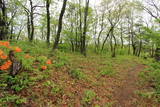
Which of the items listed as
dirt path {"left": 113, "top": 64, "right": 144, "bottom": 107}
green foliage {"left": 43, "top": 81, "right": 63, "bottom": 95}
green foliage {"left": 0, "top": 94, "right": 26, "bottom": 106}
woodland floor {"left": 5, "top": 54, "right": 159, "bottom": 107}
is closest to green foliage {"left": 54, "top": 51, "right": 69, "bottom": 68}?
woodland floor {"left": 5, "top": 54, "right": 159, "bottom": 107}

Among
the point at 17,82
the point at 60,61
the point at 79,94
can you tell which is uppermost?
the point at 60,61

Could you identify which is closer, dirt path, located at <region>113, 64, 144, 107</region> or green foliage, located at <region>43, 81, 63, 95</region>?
green foliage, located at <region>43, 81, 63, 95</region>

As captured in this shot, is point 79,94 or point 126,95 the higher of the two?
point 79,94

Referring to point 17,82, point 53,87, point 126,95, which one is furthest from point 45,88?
point 126,95

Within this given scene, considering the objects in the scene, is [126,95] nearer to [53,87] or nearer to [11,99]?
[53,87]

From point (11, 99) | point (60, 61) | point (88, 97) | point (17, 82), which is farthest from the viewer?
point (60, 61)

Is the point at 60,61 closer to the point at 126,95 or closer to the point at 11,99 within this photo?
the point at 11,99

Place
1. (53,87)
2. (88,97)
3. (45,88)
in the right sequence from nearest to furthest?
1. (45,88)
2. (53,87)
3. (88,97)

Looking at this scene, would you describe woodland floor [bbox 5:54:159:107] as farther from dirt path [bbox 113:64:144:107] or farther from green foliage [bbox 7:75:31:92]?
green foliage [bbox 7:75:31:92]

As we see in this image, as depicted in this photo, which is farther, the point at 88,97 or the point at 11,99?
the point at 88,97

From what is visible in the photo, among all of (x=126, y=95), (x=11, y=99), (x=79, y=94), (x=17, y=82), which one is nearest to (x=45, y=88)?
(x=17, y=82)

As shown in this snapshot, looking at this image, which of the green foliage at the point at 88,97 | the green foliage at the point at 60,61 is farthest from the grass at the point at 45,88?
the green foliage at the point at 60,61

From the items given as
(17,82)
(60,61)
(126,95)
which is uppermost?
(60,61)

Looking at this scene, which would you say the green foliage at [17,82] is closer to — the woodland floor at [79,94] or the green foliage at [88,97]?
the woodland floor at [79,94]
